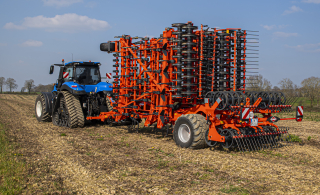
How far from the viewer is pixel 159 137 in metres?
9.34

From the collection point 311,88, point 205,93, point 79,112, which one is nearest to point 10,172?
point 205,93

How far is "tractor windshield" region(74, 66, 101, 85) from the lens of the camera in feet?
39.3

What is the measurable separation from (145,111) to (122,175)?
16.0 ft

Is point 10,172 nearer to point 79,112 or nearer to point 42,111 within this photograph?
point 79,112

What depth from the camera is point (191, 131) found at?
7168 millimetres

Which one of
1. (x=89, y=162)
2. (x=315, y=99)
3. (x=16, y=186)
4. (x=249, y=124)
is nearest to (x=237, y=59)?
(x=249, y=124)

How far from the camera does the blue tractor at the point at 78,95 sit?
1105 centimetres

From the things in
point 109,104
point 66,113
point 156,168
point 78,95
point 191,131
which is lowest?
point 156,168

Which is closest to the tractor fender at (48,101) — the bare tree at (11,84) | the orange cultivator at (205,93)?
the orange cultivator at (205,93)

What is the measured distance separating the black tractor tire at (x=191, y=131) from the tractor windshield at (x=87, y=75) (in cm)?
578

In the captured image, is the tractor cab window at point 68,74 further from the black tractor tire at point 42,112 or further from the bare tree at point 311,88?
the bare tree at point 311,88

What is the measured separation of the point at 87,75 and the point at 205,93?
5.89m

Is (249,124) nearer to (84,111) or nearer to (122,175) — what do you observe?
(122,175)

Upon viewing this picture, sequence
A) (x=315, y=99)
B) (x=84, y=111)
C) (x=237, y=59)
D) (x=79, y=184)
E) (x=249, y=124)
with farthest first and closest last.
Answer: (x=315, y=99) < (x=84, y=111) < (x=237, y=59) < (x=249, y=124) < (x=79, y=184)
